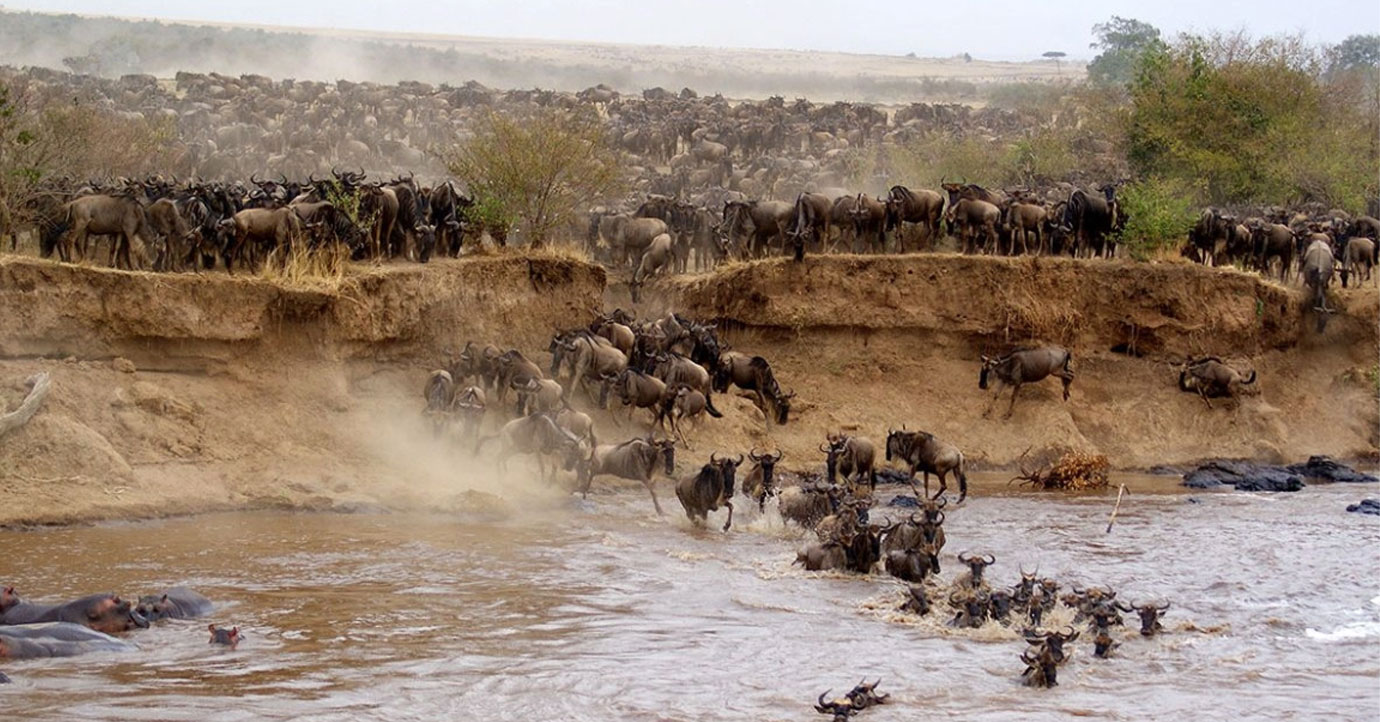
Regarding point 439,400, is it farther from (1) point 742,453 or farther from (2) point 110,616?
(2) point 110,616

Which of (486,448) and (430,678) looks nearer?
(430,678)

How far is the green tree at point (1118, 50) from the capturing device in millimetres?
80562

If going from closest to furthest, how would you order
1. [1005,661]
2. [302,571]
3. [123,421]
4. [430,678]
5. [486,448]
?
[430,678], [1005,661], [302,571], [123,421], [486,448]

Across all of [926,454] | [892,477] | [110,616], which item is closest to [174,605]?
[110,616]

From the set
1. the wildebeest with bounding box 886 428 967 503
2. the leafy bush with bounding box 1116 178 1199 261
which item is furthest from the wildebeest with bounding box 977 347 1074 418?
the wildebeest with bounding box 886 428 967 503

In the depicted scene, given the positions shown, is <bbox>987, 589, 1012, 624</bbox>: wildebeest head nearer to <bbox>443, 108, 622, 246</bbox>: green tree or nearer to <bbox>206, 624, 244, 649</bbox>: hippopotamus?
<bbox>206, 624, 244, 649</bbox>: hippopotamus

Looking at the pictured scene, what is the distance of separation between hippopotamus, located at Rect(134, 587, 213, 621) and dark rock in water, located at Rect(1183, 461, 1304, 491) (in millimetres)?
14615

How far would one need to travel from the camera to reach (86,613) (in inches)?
514

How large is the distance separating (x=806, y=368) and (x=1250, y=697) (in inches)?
577

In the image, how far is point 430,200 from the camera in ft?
78.9

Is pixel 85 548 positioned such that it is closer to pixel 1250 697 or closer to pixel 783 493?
pixel 783 493

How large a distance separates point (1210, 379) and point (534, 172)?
10344 mm

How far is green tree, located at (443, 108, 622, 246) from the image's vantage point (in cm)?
2641

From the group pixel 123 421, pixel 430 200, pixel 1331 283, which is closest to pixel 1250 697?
pixel 123 421
